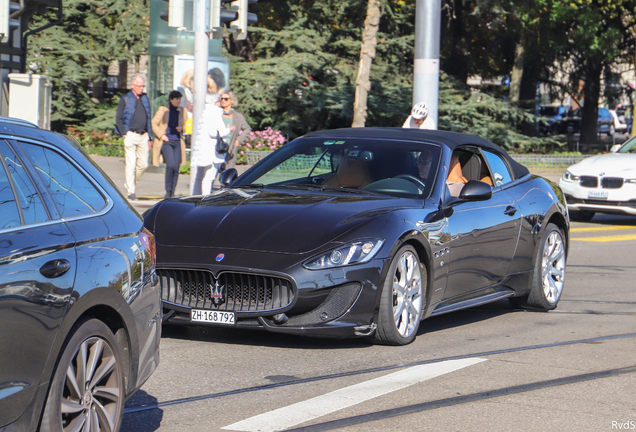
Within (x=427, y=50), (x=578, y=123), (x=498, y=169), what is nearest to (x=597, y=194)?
(x=427, y=50)

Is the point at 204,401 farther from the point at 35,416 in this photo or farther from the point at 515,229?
the point at 515,229

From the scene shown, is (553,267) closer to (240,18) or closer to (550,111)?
(240,18)

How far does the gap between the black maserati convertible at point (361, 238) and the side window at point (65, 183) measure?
2.08m

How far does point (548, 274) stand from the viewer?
8672 millimetres

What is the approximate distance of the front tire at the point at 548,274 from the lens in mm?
8516

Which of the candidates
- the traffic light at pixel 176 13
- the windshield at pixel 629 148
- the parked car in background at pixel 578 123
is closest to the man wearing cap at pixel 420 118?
the traffic light at pixel 176 13

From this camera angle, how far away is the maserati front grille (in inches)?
247

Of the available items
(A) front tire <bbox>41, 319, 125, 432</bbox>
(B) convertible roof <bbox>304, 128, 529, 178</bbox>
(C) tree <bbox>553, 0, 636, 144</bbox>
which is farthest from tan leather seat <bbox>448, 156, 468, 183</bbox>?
(C) tree <bbox>553, 0, 636, 144</bbox>

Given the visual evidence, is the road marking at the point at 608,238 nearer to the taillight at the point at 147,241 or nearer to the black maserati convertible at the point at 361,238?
the black maserati convertible at the point at 361,238

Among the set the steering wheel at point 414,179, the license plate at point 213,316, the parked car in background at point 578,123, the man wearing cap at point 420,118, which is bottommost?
the license plate at point 213,316

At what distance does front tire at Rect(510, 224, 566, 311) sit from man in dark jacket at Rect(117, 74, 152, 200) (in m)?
8.66

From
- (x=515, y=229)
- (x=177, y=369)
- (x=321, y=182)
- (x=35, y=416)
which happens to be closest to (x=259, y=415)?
(x=177, y=369)

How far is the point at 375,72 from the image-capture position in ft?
99.9

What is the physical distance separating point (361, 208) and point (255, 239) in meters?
0.85
